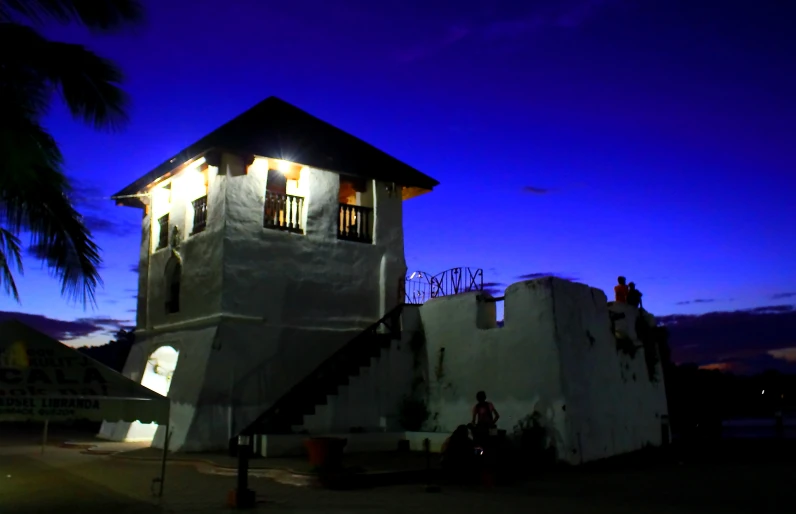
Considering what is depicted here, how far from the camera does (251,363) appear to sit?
16938mm

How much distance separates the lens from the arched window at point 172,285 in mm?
19625

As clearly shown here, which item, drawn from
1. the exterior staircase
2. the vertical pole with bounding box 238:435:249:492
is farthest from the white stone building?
the vertical pole with bounding box 238:435:249:492

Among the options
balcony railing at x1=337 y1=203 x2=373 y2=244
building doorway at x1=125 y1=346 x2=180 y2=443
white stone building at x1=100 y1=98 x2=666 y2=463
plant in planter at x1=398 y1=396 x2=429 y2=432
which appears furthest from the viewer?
building doorway at x1=125 y1=346 x2=180 y2=443

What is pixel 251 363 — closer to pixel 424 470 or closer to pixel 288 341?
pixel 288 341

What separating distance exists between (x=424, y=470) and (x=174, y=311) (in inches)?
411

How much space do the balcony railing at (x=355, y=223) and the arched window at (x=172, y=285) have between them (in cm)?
470

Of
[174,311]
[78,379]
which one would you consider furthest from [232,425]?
[78,379]

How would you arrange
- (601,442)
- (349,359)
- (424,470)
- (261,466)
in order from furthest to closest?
1. (349,359)
2. (601,442)
3. (261,466)
4. (424,470)

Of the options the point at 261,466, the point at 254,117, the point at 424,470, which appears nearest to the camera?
the point at 424,470

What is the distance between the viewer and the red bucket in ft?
38.7

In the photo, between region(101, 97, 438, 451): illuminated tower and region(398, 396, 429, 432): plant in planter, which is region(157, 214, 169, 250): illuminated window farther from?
region(398, 396, 429, 432): plant in planter

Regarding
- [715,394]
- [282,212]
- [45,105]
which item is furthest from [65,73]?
[715,394]

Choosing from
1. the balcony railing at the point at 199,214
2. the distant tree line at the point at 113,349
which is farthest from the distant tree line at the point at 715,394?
the distant tree line at the point at 113,349

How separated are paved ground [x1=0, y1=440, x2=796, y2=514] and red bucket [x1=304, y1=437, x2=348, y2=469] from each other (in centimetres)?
108
